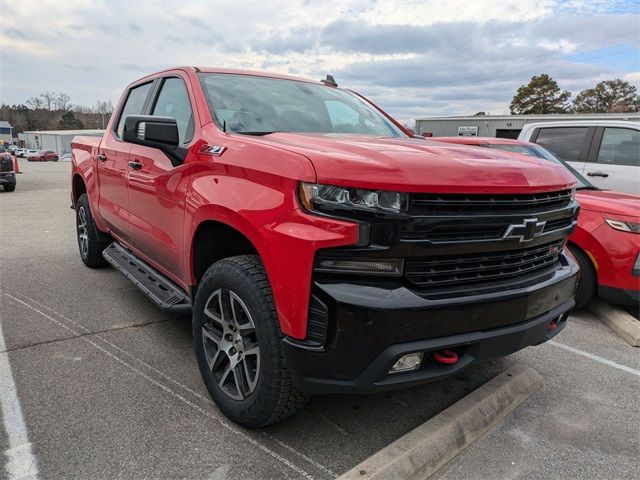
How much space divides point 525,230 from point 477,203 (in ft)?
1.07

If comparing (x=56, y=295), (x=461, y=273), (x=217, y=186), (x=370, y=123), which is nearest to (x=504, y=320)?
(x=461, y=273)

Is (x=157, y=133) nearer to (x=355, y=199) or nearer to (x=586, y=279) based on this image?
(x=355, y=199)

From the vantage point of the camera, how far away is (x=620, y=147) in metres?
6.74

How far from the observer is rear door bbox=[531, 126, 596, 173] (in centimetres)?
699

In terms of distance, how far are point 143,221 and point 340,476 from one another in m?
2.40

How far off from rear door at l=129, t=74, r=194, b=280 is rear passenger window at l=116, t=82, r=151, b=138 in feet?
1.21

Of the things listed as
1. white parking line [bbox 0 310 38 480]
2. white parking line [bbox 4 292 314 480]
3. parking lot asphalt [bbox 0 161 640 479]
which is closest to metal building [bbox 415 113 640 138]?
parking lot asphalt [bbox 0 161 640 479]

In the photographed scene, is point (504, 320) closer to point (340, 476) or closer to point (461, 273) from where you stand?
point (461, 273)

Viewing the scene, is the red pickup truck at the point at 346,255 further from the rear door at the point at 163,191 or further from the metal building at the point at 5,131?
the metal building at the point at 5,131

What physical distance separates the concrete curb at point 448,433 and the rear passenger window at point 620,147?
197 inches

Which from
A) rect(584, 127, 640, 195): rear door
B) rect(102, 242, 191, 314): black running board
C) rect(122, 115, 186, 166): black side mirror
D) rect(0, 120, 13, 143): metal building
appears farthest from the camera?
rect(0, 120, 13, 143): metal building

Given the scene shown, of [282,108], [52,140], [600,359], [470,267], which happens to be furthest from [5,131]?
[470,267]

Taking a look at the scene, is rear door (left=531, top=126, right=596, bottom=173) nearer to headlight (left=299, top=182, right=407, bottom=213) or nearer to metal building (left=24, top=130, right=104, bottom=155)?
headlight (left=299, top=182, right=407, bottom=213)

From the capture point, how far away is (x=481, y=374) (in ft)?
10.5
